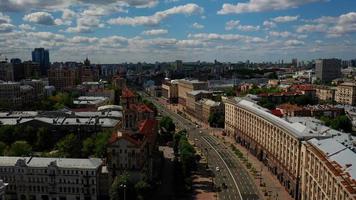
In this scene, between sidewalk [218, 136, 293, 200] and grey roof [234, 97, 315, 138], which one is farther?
sidewalk [218, 136, 293, 200]

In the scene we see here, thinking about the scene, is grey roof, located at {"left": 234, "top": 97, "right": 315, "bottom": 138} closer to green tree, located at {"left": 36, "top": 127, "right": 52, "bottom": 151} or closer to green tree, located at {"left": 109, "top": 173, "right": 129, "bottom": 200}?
green tree, located at {"left": 109, "top": 173, "right": 129, "bottom": 200}

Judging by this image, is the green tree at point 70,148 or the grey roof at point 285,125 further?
the green tree at point 70,148

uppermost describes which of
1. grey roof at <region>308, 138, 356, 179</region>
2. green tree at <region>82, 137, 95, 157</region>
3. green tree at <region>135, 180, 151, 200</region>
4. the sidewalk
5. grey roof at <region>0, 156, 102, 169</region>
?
grey roof at <region>308, 138, 356, 179</region>

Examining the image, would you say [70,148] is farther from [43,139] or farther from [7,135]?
[7,135]

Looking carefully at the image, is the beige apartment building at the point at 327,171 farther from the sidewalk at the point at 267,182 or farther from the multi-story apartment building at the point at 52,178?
the multi-story apartment building at the point at 52,178

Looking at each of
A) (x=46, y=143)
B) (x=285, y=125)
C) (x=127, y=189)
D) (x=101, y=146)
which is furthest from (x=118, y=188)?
(x=46, y=143)

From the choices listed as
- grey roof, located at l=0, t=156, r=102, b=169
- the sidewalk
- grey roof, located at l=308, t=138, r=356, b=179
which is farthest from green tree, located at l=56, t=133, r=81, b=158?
grey roof, located at l=308, t=138, r=356, b=179

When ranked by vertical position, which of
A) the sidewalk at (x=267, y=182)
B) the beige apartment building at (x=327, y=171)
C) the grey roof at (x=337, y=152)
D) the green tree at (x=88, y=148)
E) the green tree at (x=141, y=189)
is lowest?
the sidewalk at (x=267, y=182)

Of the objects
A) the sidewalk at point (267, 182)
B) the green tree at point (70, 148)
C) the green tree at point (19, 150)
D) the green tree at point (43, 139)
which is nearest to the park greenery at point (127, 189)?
the sidewalk at point (267, 182)
